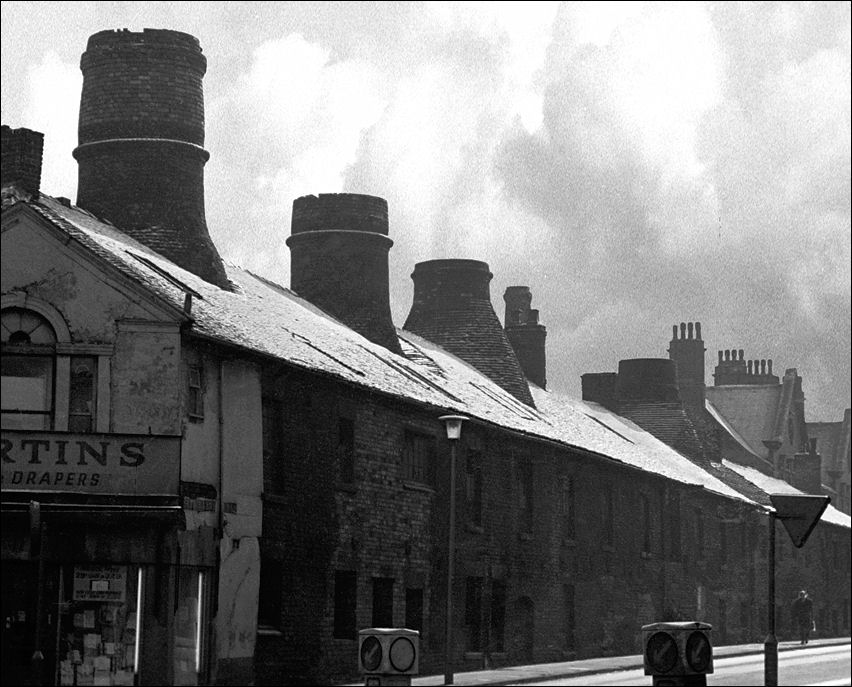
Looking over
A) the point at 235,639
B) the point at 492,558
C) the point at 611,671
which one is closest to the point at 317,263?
the point at 492,558

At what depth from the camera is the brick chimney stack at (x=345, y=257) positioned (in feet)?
128

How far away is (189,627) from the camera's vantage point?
77.6 feet

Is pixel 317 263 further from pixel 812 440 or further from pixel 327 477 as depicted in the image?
pixel 812 440

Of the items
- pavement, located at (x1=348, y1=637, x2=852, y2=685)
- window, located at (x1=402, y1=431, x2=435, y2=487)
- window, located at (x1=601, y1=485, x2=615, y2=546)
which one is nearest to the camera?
pavement, located at (x1=348, y1=637, x2=852, y2=685)

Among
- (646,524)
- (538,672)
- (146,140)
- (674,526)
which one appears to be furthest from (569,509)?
(146,140)

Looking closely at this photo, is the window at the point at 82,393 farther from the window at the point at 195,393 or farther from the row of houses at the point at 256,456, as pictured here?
the window at the point at 195,393

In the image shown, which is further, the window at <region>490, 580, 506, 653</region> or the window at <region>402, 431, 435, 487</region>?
the window at <region>490, 580, 506, 653</region>

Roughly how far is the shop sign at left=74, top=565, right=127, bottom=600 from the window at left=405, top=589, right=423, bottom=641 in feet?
29.9

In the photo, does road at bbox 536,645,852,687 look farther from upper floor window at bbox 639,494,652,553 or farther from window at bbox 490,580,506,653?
upper floor window at bbox 639,494,652,553

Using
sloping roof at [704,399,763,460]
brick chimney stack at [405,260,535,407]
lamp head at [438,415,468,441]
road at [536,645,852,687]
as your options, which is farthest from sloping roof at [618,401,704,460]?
lamp head at [438,415,468,441]

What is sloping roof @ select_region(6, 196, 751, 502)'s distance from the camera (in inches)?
993

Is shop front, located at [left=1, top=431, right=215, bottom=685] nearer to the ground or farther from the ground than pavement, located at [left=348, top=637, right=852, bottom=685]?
farther from the ground

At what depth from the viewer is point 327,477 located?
27.8 meters

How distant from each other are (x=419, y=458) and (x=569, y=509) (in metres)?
9.10
